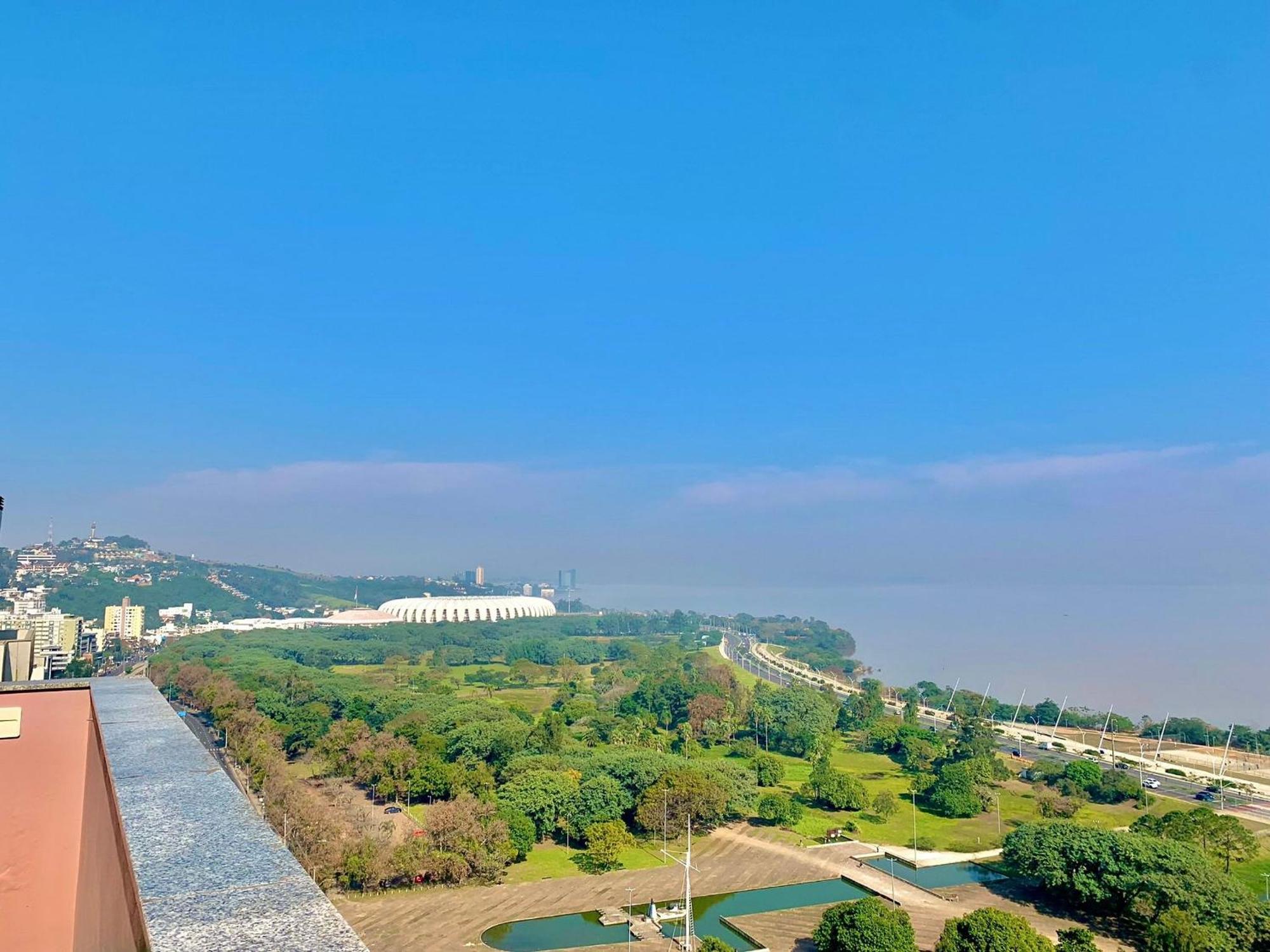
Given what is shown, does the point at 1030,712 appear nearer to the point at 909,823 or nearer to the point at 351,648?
the point at 909,823

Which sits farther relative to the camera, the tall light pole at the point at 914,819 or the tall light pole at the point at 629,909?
the tall light pole at the point at 914,819

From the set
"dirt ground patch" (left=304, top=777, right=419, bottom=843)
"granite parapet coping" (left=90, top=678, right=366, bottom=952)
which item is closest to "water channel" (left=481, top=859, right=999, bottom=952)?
"dirt ground patch" (left=304, top=777, right=419, bottom=843)

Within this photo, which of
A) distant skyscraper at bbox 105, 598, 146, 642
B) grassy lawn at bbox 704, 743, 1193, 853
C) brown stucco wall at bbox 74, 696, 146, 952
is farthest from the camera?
distant skyscraper at bbox 105, 598, 146, 642

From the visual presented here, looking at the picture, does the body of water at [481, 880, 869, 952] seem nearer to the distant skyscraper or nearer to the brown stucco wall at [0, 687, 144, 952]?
the brown stucco wall at [0, 687, 144, 952]

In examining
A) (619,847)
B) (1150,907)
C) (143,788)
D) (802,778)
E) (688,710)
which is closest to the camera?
(143,788)

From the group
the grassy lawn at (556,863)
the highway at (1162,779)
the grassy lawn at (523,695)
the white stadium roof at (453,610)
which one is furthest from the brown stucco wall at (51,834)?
the white stadium roof at (453,610)

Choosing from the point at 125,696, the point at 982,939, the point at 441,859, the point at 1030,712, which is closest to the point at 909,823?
the point at 982,939

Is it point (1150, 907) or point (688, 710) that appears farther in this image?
point (688, 710)

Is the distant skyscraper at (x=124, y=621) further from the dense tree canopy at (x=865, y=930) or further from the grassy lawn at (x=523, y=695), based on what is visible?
the dense tree canopy at (x=865, y=930)
